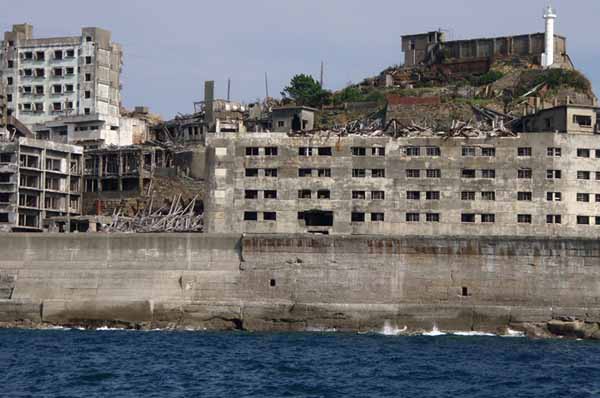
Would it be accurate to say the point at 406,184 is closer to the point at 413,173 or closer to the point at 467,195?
the point at 413,173

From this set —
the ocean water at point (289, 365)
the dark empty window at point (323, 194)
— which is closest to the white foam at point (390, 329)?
the ocean water at point (289, 365)

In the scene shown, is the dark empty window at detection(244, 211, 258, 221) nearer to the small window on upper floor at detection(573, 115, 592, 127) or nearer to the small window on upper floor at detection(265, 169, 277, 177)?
the small window on upper floor at detection(265, 169, 277, 177)

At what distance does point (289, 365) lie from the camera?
6188 centimetres

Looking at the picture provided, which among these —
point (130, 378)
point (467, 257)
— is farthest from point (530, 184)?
point (130, 378)

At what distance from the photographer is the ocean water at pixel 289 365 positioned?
54406 millimetres

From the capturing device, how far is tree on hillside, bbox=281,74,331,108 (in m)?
124

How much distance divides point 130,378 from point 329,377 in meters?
9.02

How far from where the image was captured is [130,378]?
57250 millimetres

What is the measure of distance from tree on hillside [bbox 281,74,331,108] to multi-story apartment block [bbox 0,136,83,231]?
24.4 metres

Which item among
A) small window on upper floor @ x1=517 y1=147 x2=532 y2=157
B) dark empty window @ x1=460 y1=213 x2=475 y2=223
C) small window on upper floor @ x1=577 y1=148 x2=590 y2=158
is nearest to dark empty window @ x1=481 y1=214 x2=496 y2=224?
dark empty window @ x1=460 y1=213 x2=475 y2=223

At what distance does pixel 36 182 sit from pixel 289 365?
1946 inches

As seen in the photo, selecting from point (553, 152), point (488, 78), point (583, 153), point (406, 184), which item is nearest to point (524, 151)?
point (553, 152)

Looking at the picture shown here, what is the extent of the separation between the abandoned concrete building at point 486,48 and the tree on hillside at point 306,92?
9.67 metres

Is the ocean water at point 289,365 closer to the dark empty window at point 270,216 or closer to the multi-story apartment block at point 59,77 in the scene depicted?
the dark empty window at point 270,216
